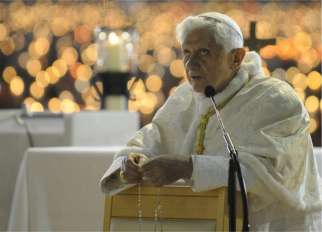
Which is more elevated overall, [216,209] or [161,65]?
[216,209]

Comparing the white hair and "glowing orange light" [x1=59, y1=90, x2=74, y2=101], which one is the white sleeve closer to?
the white hair

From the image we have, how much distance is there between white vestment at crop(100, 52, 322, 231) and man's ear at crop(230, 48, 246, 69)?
24 millimetres

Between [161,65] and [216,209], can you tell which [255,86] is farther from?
[161,65]

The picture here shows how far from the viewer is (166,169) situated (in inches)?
88.7

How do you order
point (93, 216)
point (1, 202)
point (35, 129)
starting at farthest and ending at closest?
point (35, 129) < point (1, 202) < point (93, 216)

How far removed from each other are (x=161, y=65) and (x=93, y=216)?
7.28 feet

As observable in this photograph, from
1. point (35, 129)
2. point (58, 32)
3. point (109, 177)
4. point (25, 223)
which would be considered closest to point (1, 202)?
point (35, 129)

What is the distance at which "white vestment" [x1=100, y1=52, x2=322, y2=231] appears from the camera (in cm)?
229

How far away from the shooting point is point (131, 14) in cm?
536

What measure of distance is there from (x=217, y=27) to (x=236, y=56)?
0.11 m

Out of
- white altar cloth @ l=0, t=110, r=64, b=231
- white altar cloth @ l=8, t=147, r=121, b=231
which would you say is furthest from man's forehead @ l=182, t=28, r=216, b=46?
white altar cloth @ l=0, t=110, r=64, b=231

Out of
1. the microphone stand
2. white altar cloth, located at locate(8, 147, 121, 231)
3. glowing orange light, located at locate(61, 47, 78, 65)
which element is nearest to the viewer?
the microphone stand

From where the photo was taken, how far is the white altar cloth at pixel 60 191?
3281 millimetres

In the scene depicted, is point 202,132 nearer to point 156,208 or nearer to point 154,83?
point 156,208
